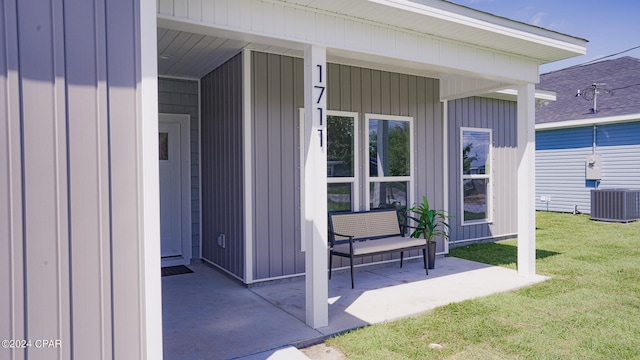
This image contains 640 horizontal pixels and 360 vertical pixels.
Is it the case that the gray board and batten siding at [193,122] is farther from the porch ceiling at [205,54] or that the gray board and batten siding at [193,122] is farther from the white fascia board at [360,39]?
the white fascia board at [360,39]

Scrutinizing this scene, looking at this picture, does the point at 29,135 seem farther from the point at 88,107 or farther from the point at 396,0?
the point at 396,0

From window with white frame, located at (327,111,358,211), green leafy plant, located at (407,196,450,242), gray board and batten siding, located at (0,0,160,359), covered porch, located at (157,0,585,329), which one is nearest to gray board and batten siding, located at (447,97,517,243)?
covered porch, located at (157,0,585,329)

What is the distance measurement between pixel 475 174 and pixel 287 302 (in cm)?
459

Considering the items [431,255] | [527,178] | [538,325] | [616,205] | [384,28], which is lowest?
[538,325]

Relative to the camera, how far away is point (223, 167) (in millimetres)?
5246

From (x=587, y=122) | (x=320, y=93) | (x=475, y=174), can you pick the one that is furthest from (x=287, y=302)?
(x=587, y=122)

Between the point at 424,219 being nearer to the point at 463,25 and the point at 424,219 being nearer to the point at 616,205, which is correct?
the point at 463,25

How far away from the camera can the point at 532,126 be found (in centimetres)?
499

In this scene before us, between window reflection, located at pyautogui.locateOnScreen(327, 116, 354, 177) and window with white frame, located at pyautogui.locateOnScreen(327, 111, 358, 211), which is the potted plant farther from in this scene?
window reflection, located at pyautogui.locateOnScreen(327, 116, 354, 177)

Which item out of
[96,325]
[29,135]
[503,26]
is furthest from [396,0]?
[96,325]

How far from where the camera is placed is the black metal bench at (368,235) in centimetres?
482

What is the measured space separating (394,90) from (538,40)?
189cm

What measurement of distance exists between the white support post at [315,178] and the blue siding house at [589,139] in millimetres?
11022

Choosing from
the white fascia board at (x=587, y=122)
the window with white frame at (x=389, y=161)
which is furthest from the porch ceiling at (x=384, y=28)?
the white fascia board at (x=587, y=122)
